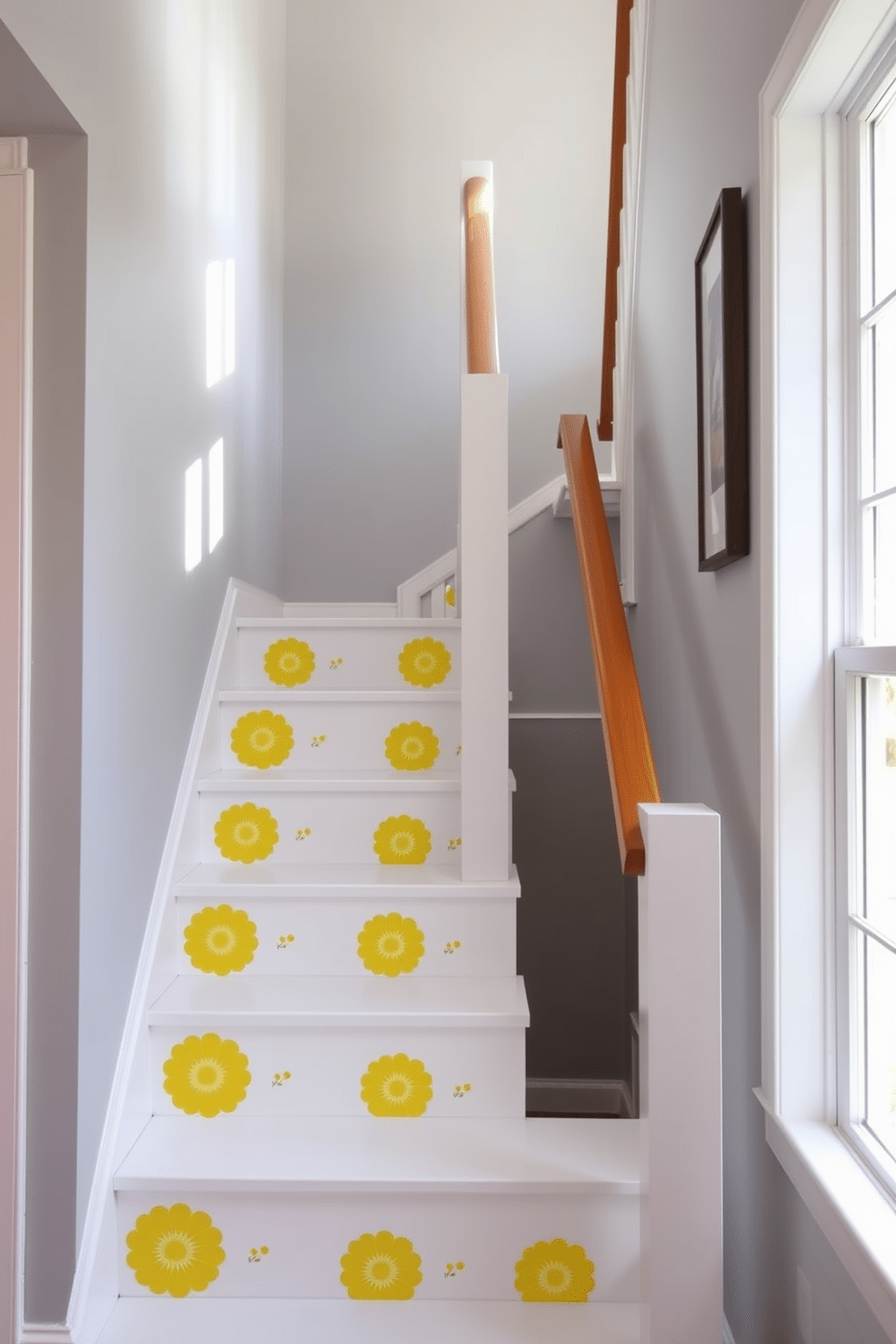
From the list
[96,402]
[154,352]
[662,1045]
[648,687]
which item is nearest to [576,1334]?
[662,1045]

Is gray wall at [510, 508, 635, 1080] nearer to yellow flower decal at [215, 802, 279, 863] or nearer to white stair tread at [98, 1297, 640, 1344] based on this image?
yellow flower decal at [215, 802, 279, 863]

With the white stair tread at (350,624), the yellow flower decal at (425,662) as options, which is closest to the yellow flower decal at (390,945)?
the yellow flower decal at (425,662)

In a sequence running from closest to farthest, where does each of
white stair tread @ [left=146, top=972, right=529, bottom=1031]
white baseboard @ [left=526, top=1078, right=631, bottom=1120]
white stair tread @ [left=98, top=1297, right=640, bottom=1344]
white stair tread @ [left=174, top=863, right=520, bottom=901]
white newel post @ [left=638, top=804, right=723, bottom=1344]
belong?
white newel post @ [left=638, top=804, right=723, bottom=1344], white stair tread @ [left=98, top=1297, right=640, bottom=1344], white stair tread @ [left=146, top=972, right=529, bottom=1031], white stair tread @ [left=174, top=863, right=520, bottom=901], white baseboard @ [left=526, top=1078, right=631, bottom=1120]

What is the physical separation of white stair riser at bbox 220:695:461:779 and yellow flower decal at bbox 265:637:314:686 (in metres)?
0.29

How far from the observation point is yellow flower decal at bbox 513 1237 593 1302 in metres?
1.60

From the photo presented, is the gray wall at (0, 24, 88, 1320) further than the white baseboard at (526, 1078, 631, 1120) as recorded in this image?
No

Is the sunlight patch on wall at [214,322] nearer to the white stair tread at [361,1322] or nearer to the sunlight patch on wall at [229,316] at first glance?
the sunlight patch on wall at [229,316]

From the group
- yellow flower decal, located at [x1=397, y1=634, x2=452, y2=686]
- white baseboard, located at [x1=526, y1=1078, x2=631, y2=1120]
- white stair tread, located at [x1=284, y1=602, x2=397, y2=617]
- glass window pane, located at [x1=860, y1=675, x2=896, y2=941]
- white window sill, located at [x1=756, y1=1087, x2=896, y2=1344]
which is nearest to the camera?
white window sill, located at [x1=756, y1=1087, x2=896, y2=1344]

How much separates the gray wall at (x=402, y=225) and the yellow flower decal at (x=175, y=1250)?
2.45 metres

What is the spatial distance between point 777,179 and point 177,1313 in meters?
1.91

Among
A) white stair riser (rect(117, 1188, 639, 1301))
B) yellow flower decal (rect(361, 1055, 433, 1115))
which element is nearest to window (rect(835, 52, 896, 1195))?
white stair riser (rect(117, 1188, 639, 1301))

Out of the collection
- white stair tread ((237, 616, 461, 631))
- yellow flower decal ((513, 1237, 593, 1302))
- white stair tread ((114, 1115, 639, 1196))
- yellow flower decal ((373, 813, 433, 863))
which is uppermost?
white stair tread ((237, 616, 461, 631))

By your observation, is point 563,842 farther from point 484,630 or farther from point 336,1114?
point 336,1114

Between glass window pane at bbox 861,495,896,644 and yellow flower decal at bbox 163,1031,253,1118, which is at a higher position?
glass window pane at bbox 861,495,896,644
